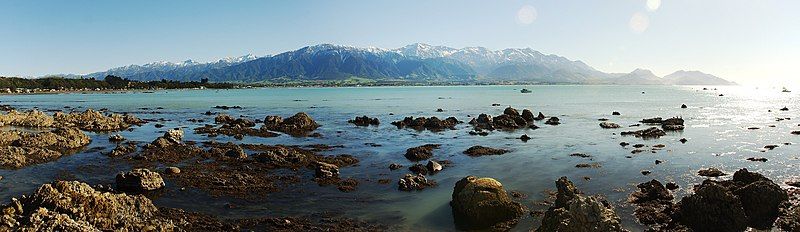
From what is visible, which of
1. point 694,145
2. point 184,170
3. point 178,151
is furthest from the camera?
point 694,145

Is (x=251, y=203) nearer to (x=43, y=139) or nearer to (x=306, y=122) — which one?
(x=43, y=139)

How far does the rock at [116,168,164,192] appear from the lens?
26.7 meters

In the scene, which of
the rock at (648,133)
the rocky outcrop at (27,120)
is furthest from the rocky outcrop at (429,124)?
the rocky outcrop at (27,120)

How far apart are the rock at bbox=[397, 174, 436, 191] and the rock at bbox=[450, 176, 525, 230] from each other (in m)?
4.97

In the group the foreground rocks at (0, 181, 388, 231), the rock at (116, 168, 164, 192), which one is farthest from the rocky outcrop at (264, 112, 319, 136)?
the foreground rocks at (0, 181, 388, 231)

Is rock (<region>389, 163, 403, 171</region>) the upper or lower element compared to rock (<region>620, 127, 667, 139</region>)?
Result: lower

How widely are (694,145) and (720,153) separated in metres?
4.95

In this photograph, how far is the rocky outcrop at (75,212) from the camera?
16844 millimetres

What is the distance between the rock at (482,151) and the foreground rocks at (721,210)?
716 inches

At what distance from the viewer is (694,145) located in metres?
46.3

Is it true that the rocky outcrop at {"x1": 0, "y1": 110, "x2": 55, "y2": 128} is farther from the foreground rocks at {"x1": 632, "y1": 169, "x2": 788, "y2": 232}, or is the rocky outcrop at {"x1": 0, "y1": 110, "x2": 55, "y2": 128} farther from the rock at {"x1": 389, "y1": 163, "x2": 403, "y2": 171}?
the foreground rocks at {"x1": 632, "y1": 169, "x2": 788, "y2": 232}

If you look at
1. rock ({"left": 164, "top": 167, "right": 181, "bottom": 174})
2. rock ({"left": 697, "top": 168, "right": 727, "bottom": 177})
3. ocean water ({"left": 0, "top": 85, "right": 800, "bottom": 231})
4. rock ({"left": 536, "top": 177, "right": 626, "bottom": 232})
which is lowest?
ocean water ({"left": 0, "top": 85, "right": 800, "bottom": 231})

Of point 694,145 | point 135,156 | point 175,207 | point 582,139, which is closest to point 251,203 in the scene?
point 175,207

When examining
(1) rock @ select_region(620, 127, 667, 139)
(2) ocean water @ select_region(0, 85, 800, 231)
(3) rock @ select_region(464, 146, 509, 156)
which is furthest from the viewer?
(1) rock @ select_region(620, 127, 667, 139)
